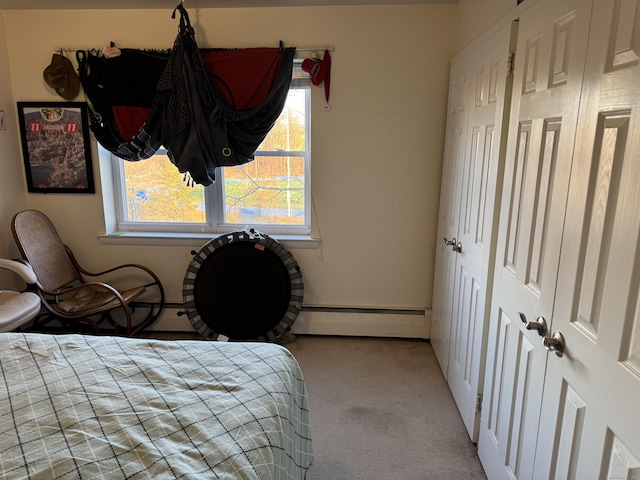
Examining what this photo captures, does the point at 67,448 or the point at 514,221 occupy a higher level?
the point at 514,221

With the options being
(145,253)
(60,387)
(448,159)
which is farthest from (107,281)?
(448,159)

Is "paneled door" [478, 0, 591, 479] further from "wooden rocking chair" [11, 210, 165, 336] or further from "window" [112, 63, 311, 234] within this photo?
"wooden rocking chair" [11, 210, 165, 336]

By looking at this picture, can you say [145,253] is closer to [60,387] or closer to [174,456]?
Result: [60,387]

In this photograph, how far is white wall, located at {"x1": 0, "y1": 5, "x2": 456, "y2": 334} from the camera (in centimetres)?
288

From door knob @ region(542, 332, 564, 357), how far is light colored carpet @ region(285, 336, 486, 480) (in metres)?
0.99

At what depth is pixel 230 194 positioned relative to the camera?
334cm

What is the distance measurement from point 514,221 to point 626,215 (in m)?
0.70

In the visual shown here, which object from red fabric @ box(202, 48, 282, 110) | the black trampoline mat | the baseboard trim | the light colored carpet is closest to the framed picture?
red fabric @ box(202, 48, 282, 110)

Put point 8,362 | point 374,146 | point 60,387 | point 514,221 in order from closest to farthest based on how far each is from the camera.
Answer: point 60,387 → point 8,362 → point 514,221 → point 374,146

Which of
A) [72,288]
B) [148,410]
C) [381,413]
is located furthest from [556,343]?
[72,288]

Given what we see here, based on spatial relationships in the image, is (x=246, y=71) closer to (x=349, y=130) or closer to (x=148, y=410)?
(x=349, y=130)

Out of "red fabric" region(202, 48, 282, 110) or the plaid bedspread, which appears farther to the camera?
"red fabric" region(202, 48, 282, 110)

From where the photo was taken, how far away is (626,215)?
3.18 feet

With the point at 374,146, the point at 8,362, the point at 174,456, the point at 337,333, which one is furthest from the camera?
the point at 337,333
